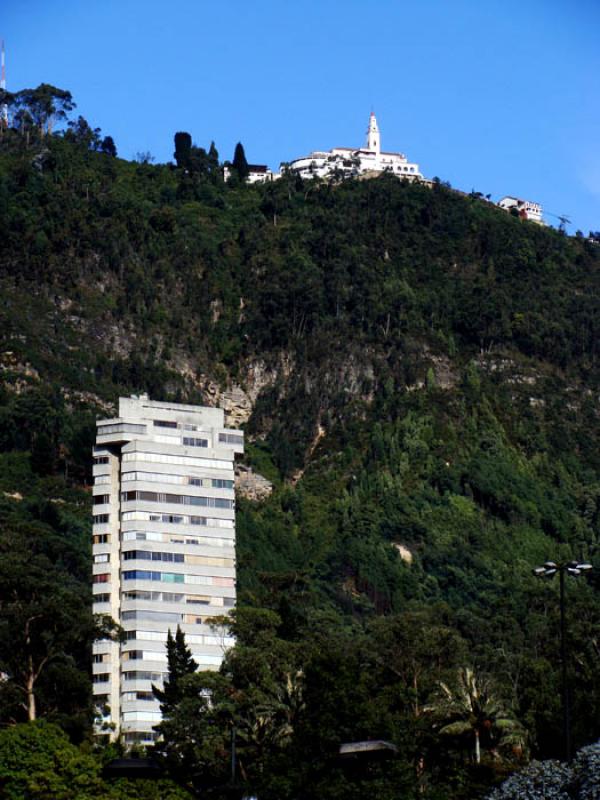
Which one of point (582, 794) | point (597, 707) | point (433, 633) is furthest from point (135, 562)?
point (582, 794)

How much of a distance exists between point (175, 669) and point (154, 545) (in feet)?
76.6

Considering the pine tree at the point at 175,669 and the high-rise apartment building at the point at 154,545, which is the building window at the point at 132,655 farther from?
the pine tree at the point at 175,669

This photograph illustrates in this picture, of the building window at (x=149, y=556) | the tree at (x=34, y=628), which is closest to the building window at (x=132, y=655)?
the tree at (x=34, y=628)

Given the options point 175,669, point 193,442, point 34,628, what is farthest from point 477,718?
point 193,442

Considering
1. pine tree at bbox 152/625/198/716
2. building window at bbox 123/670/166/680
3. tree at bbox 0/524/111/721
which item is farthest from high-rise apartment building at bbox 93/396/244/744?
tree at bbox 0/524/111/721

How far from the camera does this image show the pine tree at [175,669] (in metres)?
144

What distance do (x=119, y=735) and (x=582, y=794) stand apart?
64.4m

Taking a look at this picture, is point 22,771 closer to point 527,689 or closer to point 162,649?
point 527,689

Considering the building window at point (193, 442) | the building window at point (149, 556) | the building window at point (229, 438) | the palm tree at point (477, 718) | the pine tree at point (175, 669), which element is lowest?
the palm tree at point (477, 718)

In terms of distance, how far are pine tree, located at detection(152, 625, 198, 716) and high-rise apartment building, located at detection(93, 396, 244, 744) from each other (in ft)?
20.0

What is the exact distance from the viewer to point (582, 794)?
98.0m

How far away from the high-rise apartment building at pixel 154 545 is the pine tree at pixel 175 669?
20.0 ft

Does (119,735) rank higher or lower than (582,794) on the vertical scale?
higher

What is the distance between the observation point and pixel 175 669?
153 meters
